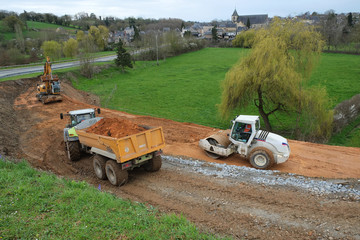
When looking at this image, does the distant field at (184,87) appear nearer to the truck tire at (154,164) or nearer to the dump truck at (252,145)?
the dump truck at (252,145)

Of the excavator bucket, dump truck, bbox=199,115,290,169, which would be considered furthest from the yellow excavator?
dump truck, bbox=199,115,290,169

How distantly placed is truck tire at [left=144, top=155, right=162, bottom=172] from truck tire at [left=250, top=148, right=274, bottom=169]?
4.05m

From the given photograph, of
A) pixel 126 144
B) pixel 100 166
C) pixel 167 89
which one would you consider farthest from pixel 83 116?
pixel 167 89

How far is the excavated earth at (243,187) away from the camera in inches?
240

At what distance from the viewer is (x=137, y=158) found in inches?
336

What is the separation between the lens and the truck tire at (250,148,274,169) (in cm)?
996

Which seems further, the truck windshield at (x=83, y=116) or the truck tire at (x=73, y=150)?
the truck windshield at (x=83, y=116)

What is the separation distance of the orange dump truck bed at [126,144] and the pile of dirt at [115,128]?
449mm

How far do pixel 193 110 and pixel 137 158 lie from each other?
17.6 m

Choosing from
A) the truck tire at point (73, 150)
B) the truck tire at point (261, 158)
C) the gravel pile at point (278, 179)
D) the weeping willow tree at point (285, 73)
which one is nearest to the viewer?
the gravel pile at point (278, 179)

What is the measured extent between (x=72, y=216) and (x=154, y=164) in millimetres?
3838

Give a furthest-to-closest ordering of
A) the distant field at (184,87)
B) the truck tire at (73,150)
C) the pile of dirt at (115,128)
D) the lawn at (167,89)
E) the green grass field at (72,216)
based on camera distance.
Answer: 1. the lawn at (167,89)
2. the distant field at (184,87)
3. the truck tire at (73,150)
4. the pile of dirt at (115,128)
5. the green grass field at (72,216)

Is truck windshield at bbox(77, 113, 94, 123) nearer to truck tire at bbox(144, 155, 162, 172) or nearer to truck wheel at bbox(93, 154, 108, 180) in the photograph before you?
truck wheel at bbox(93, 154, 108, 180)

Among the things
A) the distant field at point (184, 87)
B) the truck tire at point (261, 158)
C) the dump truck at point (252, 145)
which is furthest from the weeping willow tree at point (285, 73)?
the truck tire at point (261, 158)
